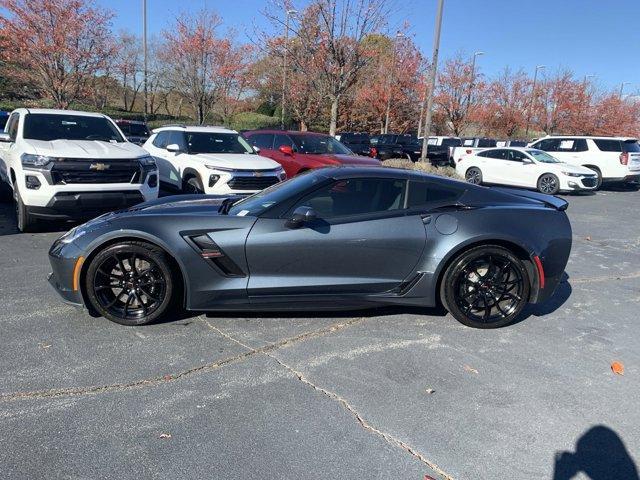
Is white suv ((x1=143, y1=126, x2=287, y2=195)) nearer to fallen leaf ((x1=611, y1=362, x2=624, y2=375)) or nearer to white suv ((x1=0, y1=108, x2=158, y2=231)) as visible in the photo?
white suv ((x1=0, y1=108, x2=158, y2=231))

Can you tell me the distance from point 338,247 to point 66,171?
4482 mm

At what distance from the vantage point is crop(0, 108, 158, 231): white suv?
21.3 feet

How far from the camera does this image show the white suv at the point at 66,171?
6.48 metres

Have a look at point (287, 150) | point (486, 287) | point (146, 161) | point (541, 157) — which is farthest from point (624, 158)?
point (146, 161)

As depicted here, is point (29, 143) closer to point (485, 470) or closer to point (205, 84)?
point (485, 470)

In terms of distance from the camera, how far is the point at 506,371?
353cm

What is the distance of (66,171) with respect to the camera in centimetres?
657

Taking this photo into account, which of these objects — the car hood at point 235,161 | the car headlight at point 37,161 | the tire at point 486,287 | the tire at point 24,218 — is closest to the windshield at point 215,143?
the car hood at point 235,161

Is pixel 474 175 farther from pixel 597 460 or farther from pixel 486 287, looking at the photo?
pixel 597 460

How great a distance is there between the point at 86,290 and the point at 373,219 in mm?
2359

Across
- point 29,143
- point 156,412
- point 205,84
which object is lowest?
point 156,412

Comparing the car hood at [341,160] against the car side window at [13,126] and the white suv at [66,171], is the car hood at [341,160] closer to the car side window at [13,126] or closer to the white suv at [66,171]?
the white suv at [66,171]

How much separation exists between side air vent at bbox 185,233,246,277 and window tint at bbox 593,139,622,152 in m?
17.3

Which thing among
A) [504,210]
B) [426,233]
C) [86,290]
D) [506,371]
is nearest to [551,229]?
[504,210]
